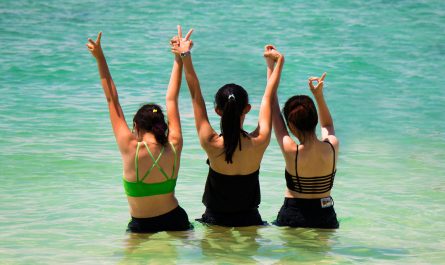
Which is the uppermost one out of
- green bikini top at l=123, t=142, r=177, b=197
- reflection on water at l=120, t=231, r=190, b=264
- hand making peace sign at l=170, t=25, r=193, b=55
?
hand making peace sign at l=170, t=25, r=193, b=55

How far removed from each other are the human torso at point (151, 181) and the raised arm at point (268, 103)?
597 millimetres

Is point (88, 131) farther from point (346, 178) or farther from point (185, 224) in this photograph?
point (185, 224)

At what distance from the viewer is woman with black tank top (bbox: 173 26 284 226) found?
566cm

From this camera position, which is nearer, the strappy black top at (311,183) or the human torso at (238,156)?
the human torso at (238,156)

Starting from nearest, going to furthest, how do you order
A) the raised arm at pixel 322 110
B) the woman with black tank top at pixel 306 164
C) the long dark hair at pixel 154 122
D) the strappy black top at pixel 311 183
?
the long dark hair at pixel 154 122
the woman with black tank top at pixel 306 164
the strappy black top at pixel 311 183
the raised arm at pixel 322 110

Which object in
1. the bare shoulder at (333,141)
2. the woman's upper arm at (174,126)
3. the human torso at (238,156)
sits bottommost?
the human torso at (238,156)

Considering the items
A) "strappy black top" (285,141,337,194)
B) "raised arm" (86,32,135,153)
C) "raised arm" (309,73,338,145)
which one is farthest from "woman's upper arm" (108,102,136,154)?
"raised arm" (309,73,338,145)

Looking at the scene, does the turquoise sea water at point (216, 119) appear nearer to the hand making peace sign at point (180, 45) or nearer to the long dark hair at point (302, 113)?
the long dark hair at point (302, 113)

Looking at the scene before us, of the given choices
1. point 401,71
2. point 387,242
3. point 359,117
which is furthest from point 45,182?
point 401,71

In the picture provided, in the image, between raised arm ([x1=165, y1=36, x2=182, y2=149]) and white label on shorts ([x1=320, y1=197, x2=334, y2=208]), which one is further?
white label on shorts ([x1=320, y1=197, x2=334, y2=208])

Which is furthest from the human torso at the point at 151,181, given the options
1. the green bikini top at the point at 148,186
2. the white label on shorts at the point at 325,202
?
the white label on shorts at the point at 325,202

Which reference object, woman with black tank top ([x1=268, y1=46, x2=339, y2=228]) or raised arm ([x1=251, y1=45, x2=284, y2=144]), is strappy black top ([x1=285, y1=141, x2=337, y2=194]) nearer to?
woman with black tank top ([x1=268, y1=46, x2=339, y2=228])

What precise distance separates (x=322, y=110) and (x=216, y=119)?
5.91 metres

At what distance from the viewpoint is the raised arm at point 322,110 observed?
238 inches
